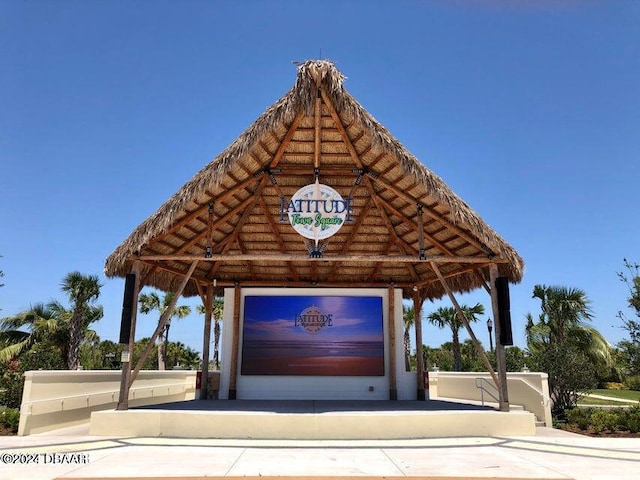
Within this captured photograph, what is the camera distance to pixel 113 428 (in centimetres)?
757

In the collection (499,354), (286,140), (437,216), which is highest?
(286,140)

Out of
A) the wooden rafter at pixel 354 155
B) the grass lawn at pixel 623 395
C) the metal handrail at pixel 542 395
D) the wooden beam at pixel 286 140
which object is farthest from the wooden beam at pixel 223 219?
the grass lawn at pixel 623 395

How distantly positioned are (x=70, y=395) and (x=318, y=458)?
688 centimetres

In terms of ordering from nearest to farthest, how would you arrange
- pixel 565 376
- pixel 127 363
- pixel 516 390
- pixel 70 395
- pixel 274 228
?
pixel 127 363 → pixel 70 395 → pixel 274 228 → pixel 516 390 → pixel 565 376

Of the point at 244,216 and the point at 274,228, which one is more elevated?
the point at 244,216

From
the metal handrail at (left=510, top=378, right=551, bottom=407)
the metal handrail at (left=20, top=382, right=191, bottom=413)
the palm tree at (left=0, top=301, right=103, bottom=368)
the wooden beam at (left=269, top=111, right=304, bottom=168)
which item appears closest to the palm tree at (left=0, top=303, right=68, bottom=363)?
the palm tree at (left=0, top=301, right=103, bottom=368)

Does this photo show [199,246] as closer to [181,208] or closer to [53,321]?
[181,208]

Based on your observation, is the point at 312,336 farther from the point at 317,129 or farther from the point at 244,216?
the point at 317,129

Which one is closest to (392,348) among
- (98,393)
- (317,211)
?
(317,211)

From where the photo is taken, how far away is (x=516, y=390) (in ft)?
38.8

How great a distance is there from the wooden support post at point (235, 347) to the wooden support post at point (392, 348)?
14.4 ft

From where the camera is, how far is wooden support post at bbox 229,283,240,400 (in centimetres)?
1220

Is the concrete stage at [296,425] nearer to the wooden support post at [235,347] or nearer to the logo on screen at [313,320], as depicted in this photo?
the wooden support post at [235,347]

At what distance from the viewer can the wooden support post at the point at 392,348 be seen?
483 inches
